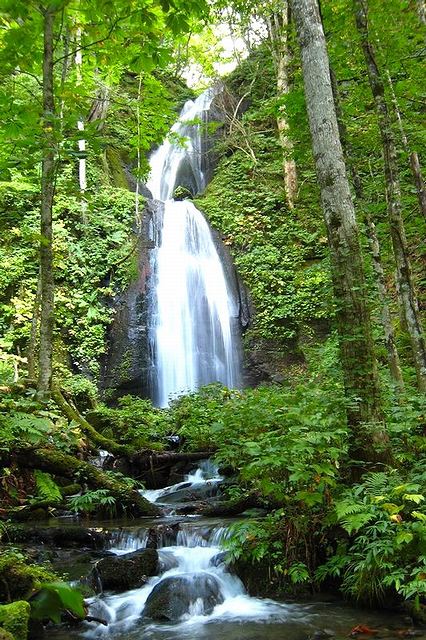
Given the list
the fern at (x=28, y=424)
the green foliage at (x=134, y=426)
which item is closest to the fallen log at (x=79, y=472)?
the fern at (x=28, y=424)

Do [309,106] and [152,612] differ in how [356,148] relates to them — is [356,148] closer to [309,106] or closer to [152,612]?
[309,106]

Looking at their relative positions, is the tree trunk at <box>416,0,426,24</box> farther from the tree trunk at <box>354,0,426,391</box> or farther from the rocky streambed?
the rocky streambed

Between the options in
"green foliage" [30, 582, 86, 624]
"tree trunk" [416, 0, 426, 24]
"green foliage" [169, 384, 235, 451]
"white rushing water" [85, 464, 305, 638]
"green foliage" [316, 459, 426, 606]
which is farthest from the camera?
"green foliage" [169, 384, 235, 451]

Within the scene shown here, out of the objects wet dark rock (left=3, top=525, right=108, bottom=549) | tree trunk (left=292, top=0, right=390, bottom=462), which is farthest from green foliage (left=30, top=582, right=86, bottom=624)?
wet dark rock (left=3, top=525, right=108, bottom=549)

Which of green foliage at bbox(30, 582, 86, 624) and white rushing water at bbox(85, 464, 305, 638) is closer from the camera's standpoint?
green foliage at bbox(30, 582, 86, 624)

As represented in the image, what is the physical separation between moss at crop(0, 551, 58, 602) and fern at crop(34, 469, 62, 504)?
2.53 meters

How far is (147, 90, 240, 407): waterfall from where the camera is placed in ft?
49.1

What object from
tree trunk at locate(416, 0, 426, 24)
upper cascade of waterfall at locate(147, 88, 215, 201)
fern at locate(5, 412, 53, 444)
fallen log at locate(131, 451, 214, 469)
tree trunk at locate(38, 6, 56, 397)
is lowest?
fallen log at locate(131, 451, 214, 469)

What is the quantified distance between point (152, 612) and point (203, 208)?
15.7 m

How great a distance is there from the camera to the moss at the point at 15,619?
3.32 m

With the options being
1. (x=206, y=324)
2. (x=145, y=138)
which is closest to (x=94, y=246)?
(x=206, y=324)

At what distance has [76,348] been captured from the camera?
14.4m

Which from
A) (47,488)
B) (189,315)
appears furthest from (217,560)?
(189,315)

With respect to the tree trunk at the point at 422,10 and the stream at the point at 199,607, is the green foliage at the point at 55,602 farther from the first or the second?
the tree trunk at the point at 422,10
